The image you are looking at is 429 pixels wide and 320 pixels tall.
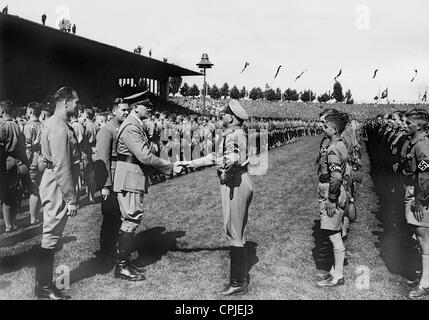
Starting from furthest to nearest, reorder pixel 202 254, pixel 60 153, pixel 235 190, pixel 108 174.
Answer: pixel 202 254, pixel 108 174, pixel 235 190, pixel 60 153

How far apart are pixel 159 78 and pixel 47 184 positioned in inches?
1405

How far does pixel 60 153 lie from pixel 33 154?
13.4 ft

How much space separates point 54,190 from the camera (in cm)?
437

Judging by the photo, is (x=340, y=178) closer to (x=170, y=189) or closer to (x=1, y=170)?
(x=1, y=170)

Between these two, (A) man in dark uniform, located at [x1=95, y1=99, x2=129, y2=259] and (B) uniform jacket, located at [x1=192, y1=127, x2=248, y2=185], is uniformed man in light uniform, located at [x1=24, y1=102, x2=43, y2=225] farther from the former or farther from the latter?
(B) uniform jacket, located at [x1=192, y1=127, x2=248, y2=185]

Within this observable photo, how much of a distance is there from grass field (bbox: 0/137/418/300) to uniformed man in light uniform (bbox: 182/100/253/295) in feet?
0.88

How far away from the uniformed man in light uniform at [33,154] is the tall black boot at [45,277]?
327 cm

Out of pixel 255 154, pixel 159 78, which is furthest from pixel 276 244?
pixel 159 78

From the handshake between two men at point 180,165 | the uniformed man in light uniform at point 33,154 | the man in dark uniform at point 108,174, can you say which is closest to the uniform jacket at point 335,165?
the handshake between two men at point 180,165

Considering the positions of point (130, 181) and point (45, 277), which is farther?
point (130, 181)

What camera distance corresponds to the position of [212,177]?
44.9 feet

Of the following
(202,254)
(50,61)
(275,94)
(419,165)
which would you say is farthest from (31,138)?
(275,94)

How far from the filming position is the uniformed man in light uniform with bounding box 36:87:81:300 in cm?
430

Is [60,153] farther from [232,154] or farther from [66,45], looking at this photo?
[66,45]
